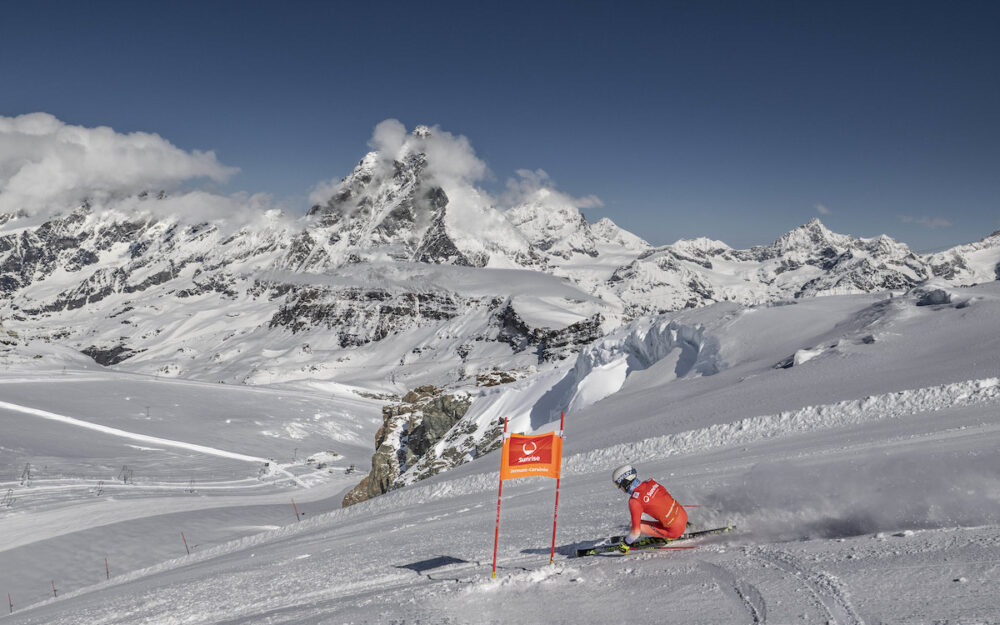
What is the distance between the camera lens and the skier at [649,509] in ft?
25.5

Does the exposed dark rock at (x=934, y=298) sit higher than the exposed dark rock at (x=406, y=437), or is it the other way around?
the exposed dark rock at (x=934, y=298)

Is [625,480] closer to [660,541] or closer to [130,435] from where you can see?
[660,541]

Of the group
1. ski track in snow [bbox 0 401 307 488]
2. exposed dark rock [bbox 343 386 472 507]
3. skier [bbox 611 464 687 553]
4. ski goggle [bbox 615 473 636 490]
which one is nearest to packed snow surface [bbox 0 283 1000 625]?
skier [bbox 611 464 687 553]

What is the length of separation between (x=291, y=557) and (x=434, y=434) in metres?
24.4

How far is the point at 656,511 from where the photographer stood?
7809 mm

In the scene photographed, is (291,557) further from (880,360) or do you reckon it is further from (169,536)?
(169,536)

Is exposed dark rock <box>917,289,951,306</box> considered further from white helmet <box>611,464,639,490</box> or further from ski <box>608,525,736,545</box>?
white helmet <box>611,464,639,490</box>

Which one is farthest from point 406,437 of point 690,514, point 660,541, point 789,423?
point 660,541

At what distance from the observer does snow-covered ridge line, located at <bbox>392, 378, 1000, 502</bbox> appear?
13.1 m

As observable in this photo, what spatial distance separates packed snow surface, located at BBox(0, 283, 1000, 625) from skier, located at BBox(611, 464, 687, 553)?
0.27m

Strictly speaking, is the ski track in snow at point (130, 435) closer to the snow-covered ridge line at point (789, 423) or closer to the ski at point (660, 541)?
the snow-covered ridge line at point (789, 423)

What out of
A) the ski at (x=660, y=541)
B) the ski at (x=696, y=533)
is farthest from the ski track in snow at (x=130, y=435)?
the ski at (x=696, y=533)

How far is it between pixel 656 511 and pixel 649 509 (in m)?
0.09

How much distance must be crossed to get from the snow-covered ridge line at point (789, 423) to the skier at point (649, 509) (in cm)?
716
